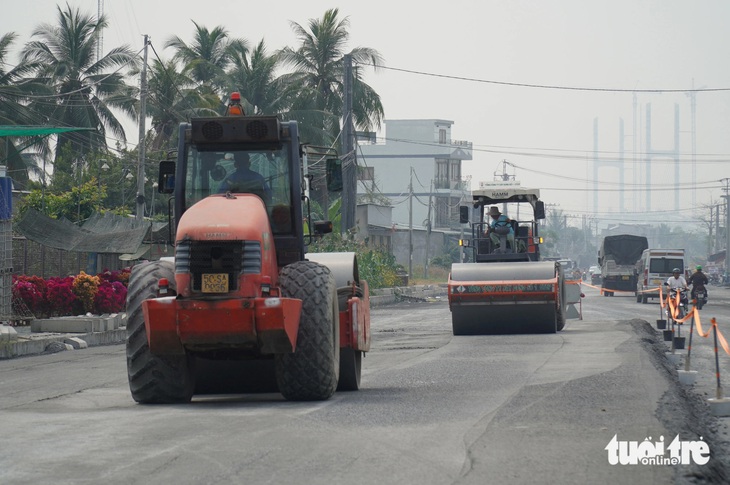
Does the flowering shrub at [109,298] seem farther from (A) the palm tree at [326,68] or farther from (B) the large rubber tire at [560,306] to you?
(A) the palm tree at [326,68]

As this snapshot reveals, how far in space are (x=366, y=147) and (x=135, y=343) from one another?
125 meters

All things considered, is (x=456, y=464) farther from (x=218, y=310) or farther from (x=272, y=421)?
(x=218, y=310)

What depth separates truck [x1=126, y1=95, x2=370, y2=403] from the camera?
405 inches

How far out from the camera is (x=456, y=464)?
7301 millimetres

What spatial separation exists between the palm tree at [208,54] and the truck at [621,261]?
22.5m

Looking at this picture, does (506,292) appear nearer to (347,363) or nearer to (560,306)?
(560,306)

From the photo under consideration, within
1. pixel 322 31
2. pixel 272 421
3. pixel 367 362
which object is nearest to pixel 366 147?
pixel 322 31

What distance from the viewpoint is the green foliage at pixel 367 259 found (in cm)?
4359

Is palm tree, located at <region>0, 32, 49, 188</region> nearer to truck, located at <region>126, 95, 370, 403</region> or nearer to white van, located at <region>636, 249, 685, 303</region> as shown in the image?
white van, located at <region>636, 249, 685, 303</region>

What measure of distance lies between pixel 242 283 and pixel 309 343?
904 millimetres

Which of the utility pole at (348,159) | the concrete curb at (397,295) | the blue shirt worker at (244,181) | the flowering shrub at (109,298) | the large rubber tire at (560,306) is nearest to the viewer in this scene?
the blue shirt worker at (244,181)

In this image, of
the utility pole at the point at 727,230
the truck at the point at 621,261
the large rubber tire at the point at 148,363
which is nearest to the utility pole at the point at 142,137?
the large rubber tire at the point at 148,363

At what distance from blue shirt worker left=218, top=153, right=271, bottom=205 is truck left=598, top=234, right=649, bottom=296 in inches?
2023

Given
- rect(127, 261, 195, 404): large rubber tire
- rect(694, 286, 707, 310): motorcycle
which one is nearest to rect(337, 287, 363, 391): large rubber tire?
rect(127, 261, 195, 404): large rubber tire
